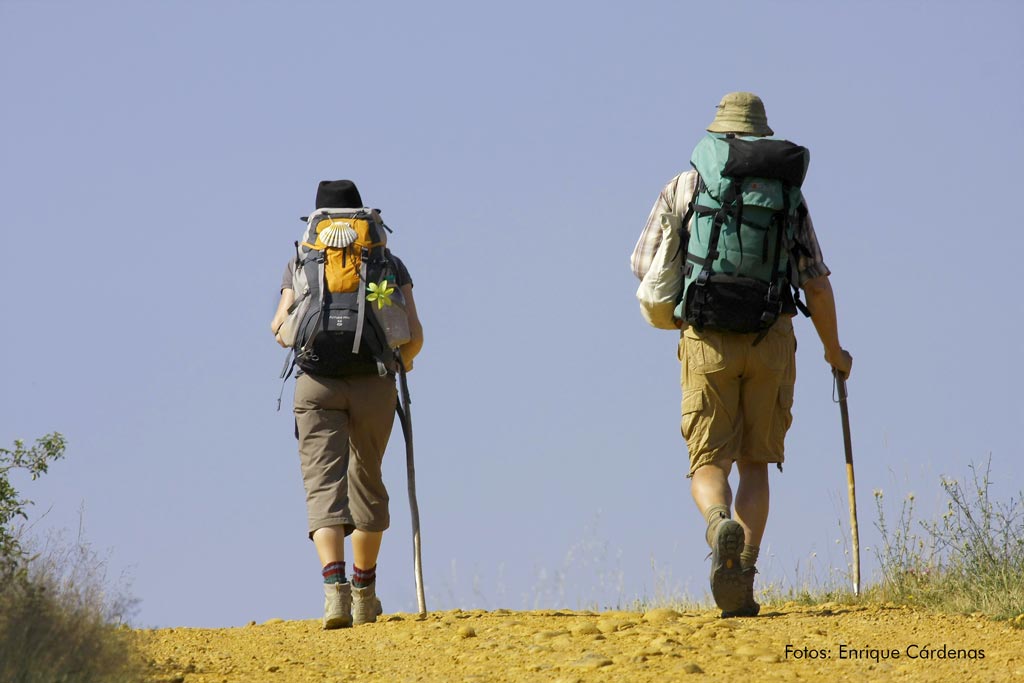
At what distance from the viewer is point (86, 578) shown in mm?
7223

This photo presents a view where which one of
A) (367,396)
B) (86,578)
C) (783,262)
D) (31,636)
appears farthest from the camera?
(367,396)

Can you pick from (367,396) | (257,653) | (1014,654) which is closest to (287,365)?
(367,396)

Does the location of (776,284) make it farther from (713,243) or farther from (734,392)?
(734,392)

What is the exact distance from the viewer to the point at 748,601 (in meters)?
8.52

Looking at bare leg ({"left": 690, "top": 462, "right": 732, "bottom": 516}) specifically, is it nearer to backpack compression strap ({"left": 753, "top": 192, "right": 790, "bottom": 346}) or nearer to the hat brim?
backpack compression strap ({"left": 753, "top": 192, "right": 790, "bottom": 346})

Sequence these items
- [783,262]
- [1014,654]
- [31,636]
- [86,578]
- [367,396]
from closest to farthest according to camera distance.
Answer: [31,636] → [86,578] → [1014,654] → [783,262] → [367,396]

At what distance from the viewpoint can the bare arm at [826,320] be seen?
8.77m

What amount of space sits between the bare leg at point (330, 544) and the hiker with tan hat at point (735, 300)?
2.03m

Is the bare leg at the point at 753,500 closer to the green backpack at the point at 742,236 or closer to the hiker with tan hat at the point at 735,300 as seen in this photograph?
the hiker with tan hat at the point at 735,300

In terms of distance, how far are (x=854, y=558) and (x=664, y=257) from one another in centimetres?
232

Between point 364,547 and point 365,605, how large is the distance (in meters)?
0.33

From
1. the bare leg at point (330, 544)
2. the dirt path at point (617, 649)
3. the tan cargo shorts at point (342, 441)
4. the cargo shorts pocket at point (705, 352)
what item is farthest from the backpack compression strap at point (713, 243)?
the bare leg at point (330, 544)

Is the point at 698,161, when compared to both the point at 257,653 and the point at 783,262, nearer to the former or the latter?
the point at 783,262

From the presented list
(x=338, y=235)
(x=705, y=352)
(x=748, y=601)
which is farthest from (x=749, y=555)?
(x=338, y=235)
